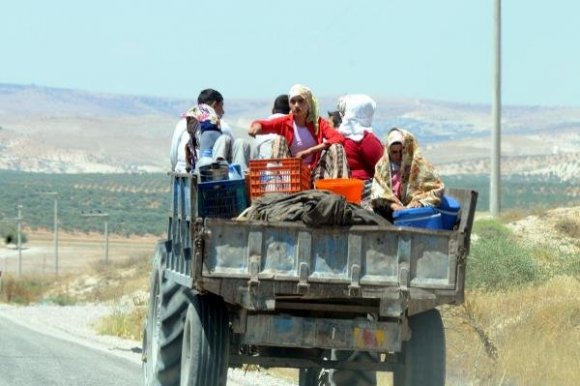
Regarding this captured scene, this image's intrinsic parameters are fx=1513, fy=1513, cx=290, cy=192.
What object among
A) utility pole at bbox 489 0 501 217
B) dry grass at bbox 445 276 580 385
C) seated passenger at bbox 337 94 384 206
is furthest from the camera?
utility pole at bbox 489 0 501 217

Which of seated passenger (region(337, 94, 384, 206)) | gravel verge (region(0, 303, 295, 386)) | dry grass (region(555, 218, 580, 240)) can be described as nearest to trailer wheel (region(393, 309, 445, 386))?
seated passenger (region(337, 94, 384, 206))

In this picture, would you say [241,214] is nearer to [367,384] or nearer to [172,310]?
[172,310]

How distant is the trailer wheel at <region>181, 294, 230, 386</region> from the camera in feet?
35.4

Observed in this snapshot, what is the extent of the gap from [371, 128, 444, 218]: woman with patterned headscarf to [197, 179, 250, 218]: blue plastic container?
981 mm

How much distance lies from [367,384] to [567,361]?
339 centimetres

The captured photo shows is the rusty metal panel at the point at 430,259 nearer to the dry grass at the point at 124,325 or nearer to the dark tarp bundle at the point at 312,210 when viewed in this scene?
the dark tarp bundle at the point at 312,210

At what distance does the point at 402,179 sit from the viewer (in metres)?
11.4

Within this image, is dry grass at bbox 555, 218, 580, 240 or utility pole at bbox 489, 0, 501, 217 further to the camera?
utility pole at bbox 489, 0, 501, 217

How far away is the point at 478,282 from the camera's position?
2280 cm

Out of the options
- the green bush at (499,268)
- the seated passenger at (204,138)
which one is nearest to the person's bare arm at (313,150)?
the seated passenger at (204,138)

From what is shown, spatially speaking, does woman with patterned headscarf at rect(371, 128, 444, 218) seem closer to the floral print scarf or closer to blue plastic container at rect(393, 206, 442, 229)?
the floral print scarf

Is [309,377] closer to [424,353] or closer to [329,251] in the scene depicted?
[424,353]

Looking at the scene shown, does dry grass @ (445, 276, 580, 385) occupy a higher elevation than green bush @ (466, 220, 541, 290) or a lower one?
lower

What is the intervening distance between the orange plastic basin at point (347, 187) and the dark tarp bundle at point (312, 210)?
1.63 ft
